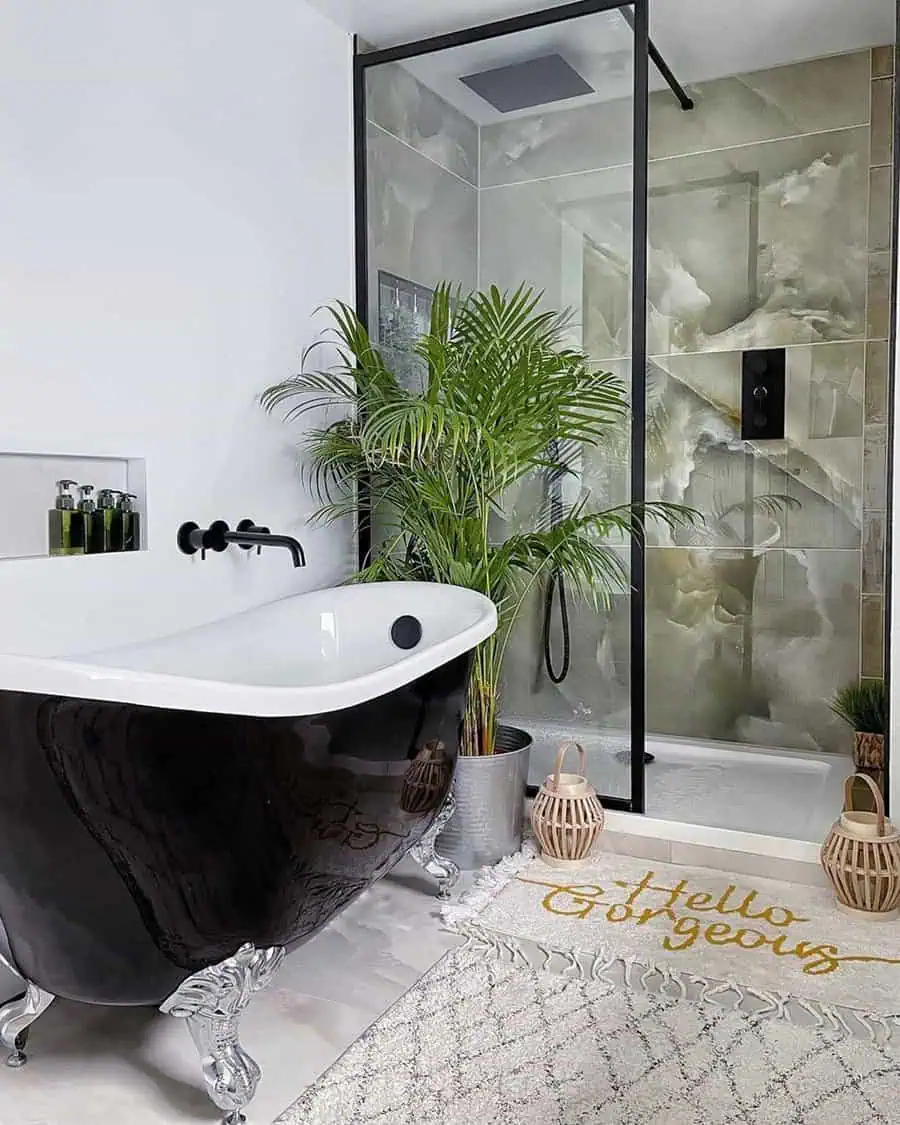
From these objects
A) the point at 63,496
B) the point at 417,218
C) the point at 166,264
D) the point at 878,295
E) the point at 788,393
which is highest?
the point at 417,218

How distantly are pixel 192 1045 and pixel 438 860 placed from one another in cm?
78

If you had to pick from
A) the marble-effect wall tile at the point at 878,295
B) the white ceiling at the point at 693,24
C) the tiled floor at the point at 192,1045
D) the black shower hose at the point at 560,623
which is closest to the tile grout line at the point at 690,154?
the white ceiling at the point at 693,24

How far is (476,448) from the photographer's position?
2650 millimetres

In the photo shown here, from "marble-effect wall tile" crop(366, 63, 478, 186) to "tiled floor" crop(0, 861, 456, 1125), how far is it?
85.7 inches

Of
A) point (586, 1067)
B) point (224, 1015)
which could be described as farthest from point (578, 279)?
point (224, 1015)

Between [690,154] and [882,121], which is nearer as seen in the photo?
[882,121]

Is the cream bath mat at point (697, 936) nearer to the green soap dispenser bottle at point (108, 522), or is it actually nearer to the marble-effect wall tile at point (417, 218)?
the green soap dispenser bottle at point (108, 522)

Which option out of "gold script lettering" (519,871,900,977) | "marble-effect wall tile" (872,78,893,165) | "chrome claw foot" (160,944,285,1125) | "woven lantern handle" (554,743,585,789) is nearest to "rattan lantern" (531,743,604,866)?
"woven lantern handle" (554,743,585,789)

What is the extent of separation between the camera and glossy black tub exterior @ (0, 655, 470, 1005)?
1.44 metres

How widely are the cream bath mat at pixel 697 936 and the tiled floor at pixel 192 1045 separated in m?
0.22

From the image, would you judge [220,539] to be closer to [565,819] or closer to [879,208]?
[565,819]

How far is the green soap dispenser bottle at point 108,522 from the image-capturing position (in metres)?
2.31

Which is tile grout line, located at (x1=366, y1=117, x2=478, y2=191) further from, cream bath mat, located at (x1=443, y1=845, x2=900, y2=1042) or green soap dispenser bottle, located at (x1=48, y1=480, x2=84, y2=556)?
cream bath mat, located at (x1=443, y1=845, x2=900, y2=1042)

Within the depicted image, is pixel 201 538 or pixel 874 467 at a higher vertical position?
pixel 874 467
